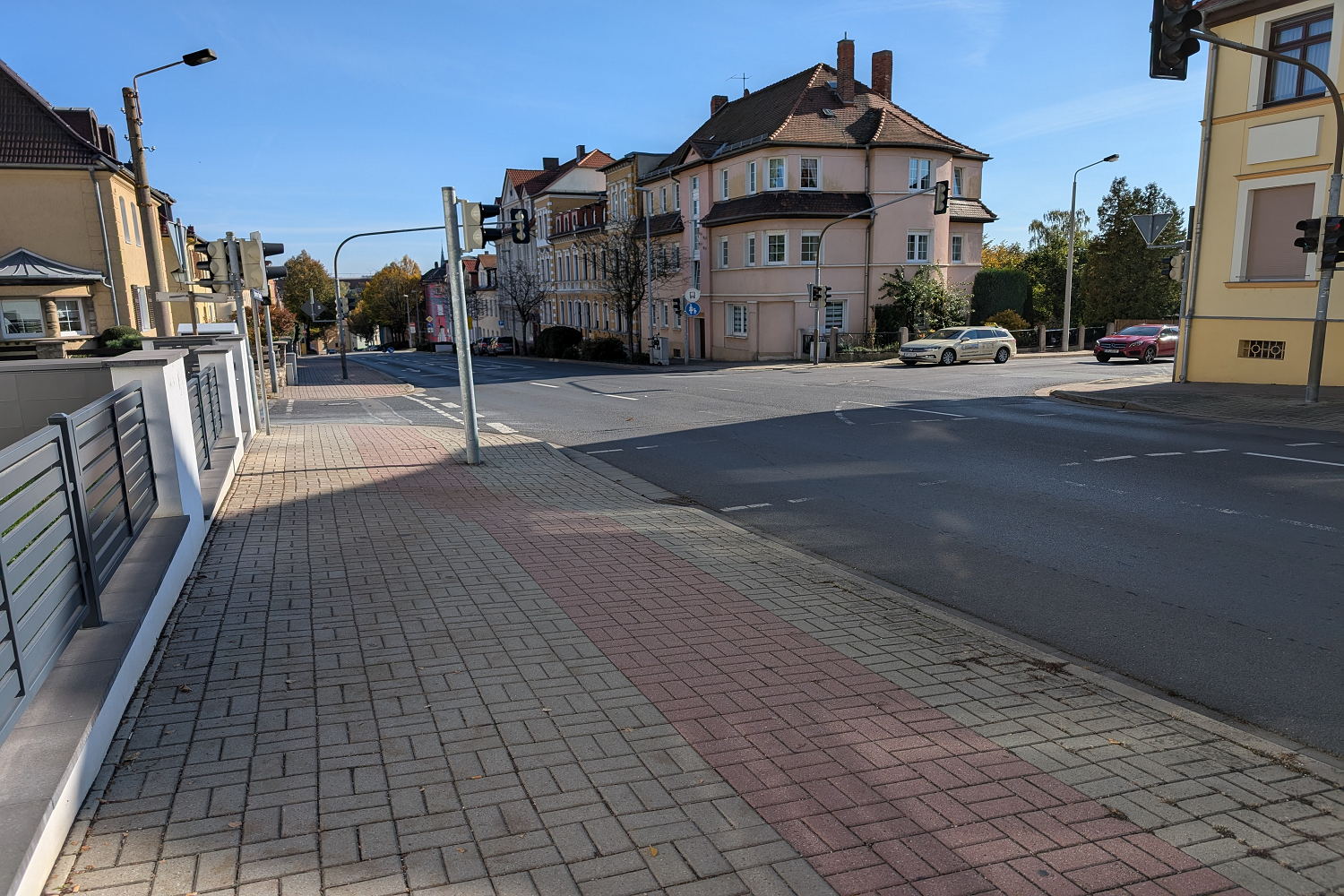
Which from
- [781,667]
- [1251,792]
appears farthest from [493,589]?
[1251,792]

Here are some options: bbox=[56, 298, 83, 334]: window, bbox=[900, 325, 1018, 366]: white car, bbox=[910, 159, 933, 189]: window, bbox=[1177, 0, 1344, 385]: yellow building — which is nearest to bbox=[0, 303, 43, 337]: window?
bbox=[56, 298, 83, 334]: window

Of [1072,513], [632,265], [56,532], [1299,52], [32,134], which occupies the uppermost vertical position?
[32,134]

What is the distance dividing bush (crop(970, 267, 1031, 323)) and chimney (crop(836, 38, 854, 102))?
1387 cm

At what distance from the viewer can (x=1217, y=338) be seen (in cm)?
2158

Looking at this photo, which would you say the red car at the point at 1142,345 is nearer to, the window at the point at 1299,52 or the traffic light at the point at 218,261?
the window at the point at 1299,52

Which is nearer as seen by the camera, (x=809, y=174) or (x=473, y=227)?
(x=473, y=227)

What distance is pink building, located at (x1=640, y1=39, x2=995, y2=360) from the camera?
1586 inches

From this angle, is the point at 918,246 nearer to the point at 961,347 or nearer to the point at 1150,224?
the point at 961,347

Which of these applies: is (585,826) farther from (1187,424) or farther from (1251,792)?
(1187,424)

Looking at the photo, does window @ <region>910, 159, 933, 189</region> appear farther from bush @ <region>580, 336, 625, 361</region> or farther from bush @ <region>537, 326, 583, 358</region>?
bush @ <region>537, 326, 583, 358</region>

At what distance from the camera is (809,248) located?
4044cm

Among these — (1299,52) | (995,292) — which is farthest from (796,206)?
(1299,52)

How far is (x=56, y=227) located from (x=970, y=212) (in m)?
40.5

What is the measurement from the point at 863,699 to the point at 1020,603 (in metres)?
2.43
